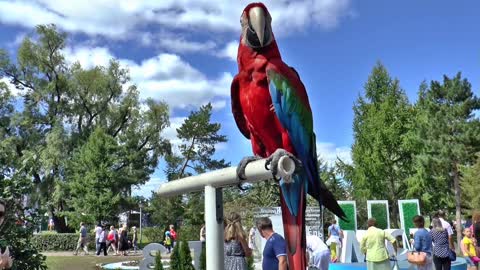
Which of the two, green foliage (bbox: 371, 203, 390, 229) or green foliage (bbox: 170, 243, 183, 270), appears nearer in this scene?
green foliage (bbox: 170, 243, 183, 270)

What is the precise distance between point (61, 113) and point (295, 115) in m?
26.1

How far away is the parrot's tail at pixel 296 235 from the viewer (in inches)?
114

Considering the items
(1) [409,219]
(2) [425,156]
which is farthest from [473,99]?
(1) [409,219]

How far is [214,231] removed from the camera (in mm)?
2785

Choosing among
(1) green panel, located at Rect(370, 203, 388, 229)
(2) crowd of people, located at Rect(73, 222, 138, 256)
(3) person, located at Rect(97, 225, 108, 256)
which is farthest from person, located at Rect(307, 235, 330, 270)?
(3) person, located at Rect(97, 225, 108, 256)

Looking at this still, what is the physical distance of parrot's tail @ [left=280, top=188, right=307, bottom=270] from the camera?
290cm

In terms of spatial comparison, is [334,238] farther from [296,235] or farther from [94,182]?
[94,182]

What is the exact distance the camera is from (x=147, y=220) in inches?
1442

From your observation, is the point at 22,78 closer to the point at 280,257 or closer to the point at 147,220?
the point at 147,220

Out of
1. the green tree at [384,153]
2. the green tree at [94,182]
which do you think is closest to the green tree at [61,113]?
the green tree at [94,182]

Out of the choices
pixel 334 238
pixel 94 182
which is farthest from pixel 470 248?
pixel 94 182

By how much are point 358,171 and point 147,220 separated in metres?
16.2

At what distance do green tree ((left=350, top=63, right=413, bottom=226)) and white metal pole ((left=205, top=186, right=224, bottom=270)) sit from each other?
2797cm

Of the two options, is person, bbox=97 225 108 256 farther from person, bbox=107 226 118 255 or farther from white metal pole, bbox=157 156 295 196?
white metal pole, bbox=157 156 295 196
